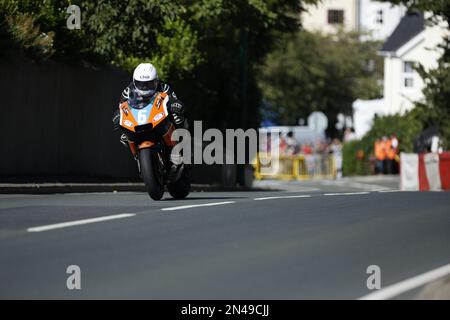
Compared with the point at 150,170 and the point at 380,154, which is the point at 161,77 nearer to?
the point at 150,170

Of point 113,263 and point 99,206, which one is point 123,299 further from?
point 99,206

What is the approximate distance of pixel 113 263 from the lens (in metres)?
9.57

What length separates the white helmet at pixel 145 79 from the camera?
15367 millimetres

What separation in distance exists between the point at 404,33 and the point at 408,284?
59.7 m

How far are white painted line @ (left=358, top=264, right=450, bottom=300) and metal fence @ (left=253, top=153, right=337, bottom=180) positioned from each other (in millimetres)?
38365

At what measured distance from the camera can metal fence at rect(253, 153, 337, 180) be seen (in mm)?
48562

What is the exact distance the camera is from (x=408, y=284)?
8977 mm

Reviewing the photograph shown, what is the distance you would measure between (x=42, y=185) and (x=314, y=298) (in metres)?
11.8

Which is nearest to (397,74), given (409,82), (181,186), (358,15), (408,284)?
(409,82)

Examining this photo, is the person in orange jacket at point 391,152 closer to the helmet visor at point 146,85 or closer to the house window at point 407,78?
the house window at point 407,78

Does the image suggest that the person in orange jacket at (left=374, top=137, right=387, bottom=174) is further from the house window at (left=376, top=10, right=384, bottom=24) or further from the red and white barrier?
the house window at (left=376, top=10, right=384, bottom=24)

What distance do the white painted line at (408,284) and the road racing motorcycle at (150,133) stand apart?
6.16 meters

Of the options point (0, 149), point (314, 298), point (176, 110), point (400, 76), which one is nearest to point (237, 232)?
point (314, 298)

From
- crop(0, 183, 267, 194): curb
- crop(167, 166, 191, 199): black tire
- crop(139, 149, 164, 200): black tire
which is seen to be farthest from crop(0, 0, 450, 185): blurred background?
crop(139, 149, 164, 200): black tire
